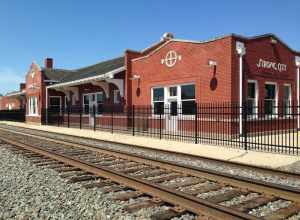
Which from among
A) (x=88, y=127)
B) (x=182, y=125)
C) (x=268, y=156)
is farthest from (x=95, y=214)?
(x=88, y=127)

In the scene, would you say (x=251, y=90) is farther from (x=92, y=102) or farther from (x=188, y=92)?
(x=92, y=102)

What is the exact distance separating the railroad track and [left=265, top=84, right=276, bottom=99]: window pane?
452 inches

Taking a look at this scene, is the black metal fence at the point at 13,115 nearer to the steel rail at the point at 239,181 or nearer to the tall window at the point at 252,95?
the tall window at the point at 252,95

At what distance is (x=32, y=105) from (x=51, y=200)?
36.2 meters

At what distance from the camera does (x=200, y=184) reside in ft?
25.1

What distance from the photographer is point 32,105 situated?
40.8 m

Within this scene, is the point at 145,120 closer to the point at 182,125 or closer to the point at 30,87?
the point at 182,125

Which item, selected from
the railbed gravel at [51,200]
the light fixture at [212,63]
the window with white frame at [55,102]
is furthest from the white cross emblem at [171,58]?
the window with white frame at [55,102]

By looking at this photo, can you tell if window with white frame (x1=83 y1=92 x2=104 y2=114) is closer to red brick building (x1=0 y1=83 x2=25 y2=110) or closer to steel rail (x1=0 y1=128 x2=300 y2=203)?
steel rail (x1=0 y1=128 x2=300 y2=203)

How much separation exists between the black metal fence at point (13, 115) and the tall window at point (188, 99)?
2904 centimetres

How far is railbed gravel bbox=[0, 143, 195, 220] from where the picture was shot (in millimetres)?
5621

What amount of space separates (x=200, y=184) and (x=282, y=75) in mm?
15187

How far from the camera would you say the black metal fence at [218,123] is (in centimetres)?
1441

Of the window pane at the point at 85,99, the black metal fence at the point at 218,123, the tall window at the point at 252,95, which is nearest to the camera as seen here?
the black metal fence at the point at 218,123
